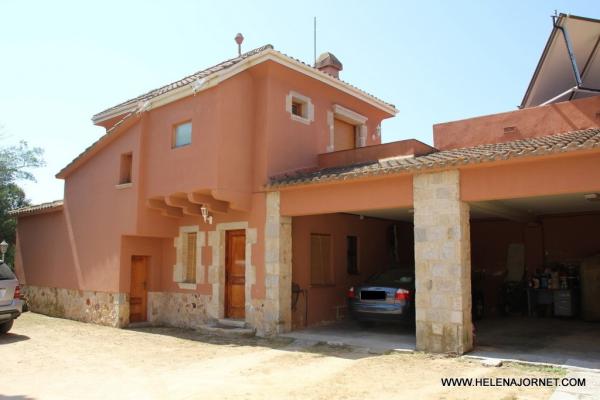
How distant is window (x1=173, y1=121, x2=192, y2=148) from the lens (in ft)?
37.2

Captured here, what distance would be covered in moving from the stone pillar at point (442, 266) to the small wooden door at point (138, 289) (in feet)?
25.5

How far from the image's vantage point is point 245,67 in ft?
35.3

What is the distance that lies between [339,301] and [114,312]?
18.6ft

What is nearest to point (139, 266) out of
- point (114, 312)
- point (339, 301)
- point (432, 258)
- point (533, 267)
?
point (114, 312)

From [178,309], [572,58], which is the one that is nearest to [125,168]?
[178,309]

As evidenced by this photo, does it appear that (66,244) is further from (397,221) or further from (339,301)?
(397,221)

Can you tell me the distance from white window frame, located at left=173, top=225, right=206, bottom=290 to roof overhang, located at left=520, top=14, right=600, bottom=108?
32.8ft

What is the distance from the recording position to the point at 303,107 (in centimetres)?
1233

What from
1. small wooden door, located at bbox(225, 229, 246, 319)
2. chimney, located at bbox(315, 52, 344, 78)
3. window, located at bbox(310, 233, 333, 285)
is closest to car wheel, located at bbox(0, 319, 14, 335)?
small wooden door, located at bbox(225, 229, 246, 319)

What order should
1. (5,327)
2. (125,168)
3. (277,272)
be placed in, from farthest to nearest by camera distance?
(125,168) → (5,327) → (277,272)

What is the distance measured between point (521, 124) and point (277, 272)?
6.34 meters

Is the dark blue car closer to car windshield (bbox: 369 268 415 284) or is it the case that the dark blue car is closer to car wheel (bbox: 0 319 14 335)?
car windshield (bbox: 369 268 415 284)

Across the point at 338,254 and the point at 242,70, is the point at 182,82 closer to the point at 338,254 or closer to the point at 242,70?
the point at 242,70

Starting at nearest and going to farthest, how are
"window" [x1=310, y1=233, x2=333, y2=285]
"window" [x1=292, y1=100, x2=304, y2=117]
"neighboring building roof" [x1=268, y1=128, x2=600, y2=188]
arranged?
"neighboring building roof" [x1=268, y1=128, x2=600, y2=188] → "window" [x1=310, y1=233, x2=333, y2=285] → "window" [x1=292, y1=100, x2=304, y2=117]
